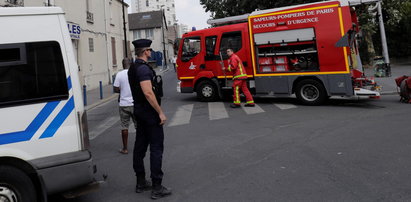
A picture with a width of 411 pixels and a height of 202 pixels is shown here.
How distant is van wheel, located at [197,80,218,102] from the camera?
11570mm

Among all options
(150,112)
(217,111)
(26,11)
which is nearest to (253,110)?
(217,111)

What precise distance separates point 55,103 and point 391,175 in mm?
3957

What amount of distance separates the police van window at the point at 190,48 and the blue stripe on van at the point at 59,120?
8.67 meters

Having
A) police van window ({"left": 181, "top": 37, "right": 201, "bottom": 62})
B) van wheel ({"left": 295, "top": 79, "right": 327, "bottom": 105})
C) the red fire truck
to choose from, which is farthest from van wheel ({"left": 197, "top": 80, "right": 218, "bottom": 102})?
van wheel ({"left": 295, "top": 79, "right": 327, "bottom": 105})

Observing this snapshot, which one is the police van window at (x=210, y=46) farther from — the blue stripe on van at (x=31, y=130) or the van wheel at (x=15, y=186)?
the van wheel at (x=15, y=186)

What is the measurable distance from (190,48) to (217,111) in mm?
3330

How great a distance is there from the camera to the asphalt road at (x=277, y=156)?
150 inches

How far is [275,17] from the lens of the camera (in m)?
9.97

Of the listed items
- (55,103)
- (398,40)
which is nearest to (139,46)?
(55,103)

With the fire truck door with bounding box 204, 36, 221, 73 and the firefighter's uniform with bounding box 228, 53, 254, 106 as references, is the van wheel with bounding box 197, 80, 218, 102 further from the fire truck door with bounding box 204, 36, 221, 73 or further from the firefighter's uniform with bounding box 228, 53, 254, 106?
the firefighter's uniform with bounding box 228, 53, 254, 106

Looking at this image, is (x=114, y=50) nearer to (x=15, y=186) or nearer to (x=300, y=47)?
(x=300, y=47)

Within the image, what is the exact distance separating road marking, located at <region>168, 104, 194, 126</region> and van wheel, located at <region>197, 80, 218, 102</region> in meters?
0.69

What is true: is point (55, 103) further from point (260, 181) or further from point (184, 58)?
point (184, 58)

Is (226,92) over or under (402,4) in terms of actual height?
under
